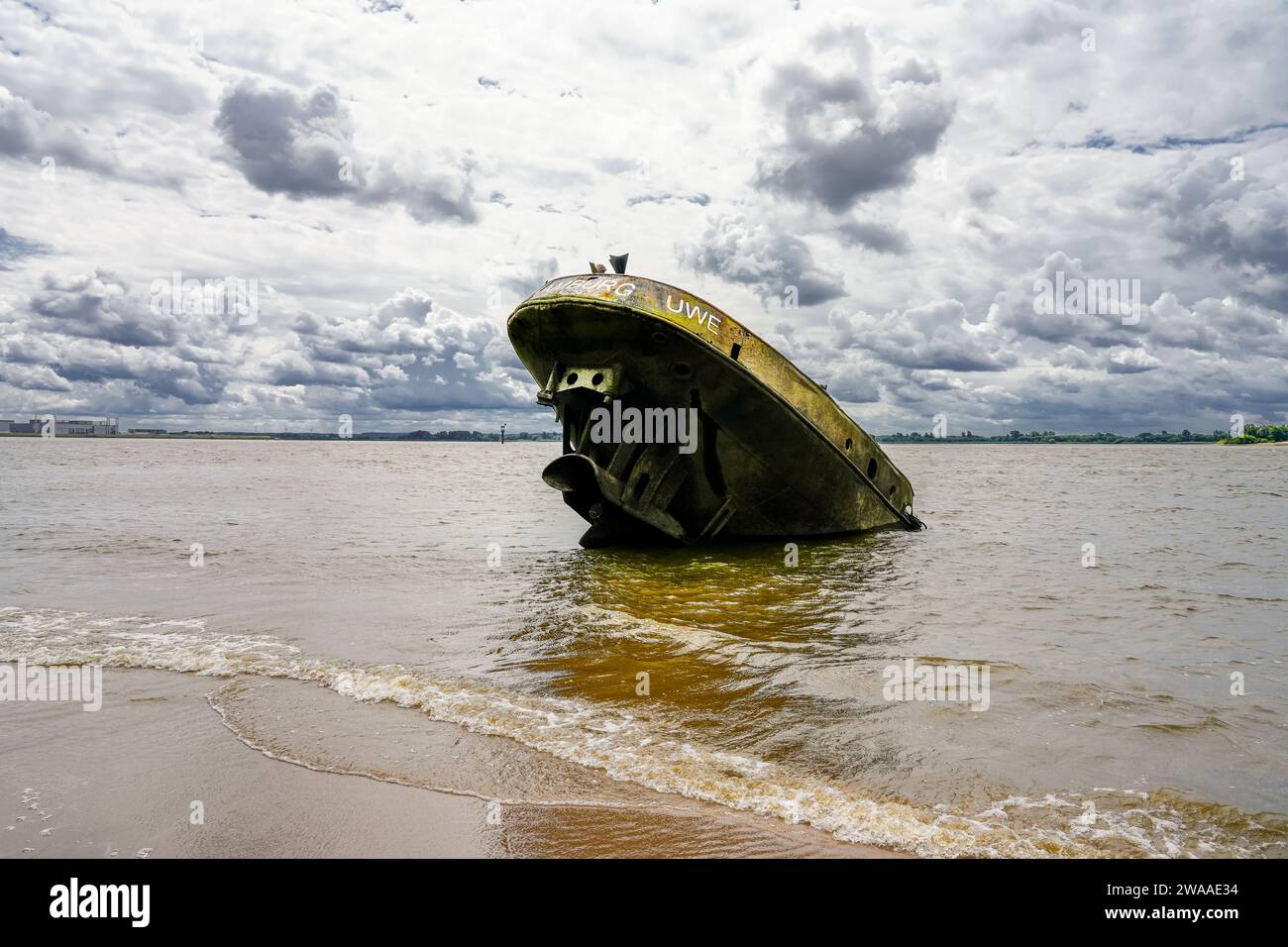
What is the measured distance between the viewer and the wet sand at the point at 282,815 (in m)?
3.07

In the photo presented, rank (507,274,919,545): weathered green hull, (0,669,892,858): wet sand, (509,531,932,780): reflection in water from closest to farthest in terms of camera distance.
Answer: (0,669,892,858): wet sand → (509,531,932,780): reflection in water → (507,274,919,545): weathered green hull

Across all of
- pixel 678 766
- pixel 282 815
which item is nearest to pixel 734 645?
pixel 678 766

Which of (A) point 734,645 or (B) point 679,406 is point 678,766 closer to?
(A) point 734,645

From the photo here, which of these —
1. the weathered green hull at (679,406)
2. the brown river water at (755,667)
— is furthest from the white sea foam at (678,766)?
the weathered green hull at (679,406)

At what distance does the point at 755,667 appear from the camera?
5.73 m

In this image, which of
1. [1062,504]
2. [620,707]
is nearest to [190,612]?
[620,707]

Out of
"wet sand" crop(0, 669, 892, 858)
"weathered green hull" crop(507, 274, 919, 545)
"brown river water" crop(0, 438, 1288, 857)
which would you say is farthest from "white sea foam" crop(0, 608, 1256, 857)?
"weathered green hull" crop(507, 274, 919, 545)

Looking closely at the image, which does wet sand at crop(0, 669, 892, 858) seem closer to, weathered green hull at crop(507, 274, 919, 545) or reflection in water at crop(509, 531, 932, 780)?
reflection in water at crop(509, 531, 932, 780)

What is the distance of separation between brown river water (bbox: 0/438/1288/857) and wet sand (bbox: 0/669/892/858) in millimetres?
92

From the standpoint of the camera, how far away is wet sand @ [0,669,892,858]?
121 inches

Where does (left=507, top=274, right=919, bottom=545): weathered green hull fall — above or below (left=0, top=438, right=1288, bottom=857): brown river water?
above

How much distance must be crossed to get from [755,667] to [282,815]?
3.41 m

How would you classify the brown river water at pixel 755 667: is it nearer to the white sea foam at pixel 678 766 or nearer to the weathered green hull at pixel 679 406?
the white sea foam at pixel 678 766
